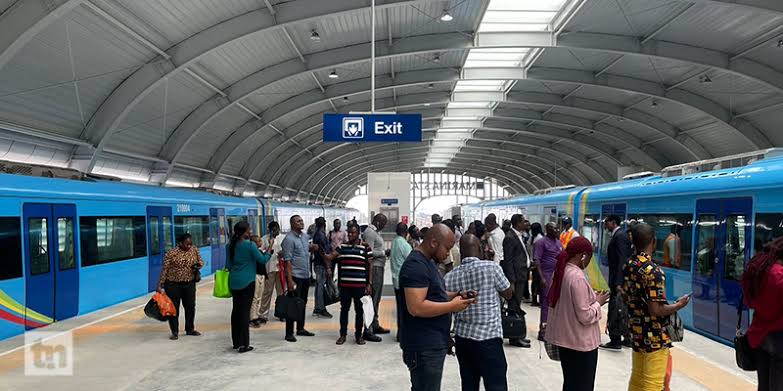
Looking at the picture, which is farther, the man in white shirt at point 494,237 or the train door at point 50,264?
the man in white shirt at point 494,237

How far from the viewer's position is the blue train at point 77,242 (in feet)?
26.9

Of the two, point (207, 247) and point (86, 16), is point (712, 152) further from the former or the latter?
point (86, 16)

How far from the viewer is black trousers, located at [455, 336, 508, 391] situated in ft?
12.9

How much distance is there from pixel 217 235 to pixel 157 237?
4351 millimetres

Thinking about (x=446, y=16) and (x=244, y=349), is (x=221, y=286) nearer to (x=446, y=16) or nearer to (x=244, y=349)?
(x=244, y=349)

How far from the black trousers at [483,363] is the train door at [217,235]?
1404cm

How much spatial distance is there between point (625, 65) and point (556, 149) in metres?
19.2

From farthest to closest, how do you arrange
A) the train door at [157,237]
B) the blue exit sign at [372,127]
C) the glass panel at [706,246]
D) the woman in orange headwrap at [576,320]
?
the blue exit sign at [372,127]
the train door at [157,237]
the glass panel at [706,246]
the woman in orange headwrap at [576,320]

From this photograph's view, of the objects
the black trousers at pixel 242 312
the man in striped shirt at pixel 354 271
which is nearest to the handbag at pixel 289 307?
the black trousers at pixel 242 312

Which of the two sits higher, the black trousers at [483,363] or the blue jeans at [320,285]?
the black trousers at [483,363]

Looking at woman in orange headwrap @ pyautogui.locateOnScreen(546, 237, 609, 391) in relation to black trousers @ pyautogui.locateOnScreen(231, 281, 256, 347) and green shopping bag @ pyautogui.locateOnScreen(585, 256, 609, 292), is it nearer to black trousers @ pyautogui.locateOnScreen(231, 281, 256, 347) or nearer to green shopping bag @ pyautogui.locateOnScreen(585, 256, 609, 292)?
black trousers @ pyautogui.locateOnScreen(231, 281, 256, 347)

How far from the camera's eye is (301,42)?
18188 millimetres

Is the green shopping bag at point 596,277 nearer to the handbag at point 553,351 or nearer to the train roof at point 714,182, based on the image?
the train roof at point 714,182

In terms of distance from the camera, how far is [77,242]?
994cm
